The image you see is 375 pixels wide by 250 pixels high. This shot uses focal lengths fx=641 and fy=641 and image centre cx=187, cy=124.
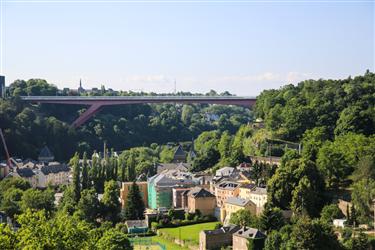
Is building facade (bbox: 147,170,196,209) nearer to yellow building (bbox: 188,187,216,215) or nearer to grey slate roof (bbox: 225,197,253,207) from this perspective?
yellow building (bbox: 188,187,216,215)

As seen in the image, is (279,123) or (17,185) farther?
(279,123)

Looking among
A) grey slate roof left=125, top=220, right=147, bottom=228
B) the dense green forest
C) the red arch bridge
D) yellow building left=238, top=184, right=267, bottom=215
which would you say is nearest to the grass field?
grey slate roof left=125, top=220, right=147, bottom=228

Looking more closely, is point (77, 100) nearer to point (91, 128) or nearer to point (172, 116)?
point (91, 128)

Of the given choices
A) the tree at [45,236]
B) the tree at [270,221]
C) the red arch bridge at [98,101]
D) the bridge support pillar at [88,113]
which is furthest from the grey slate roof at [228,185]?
the bridge support pillar at [88,113]

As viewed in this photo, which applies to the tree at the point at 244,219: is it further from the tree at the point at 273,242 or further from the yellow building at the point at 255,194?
the tree at the point at 273,242

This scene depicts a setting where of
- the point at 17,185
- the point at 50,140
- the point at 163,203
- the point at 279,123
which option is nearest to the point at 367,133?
the point at 279,123

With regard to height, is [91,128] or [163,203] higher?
[91,128]
